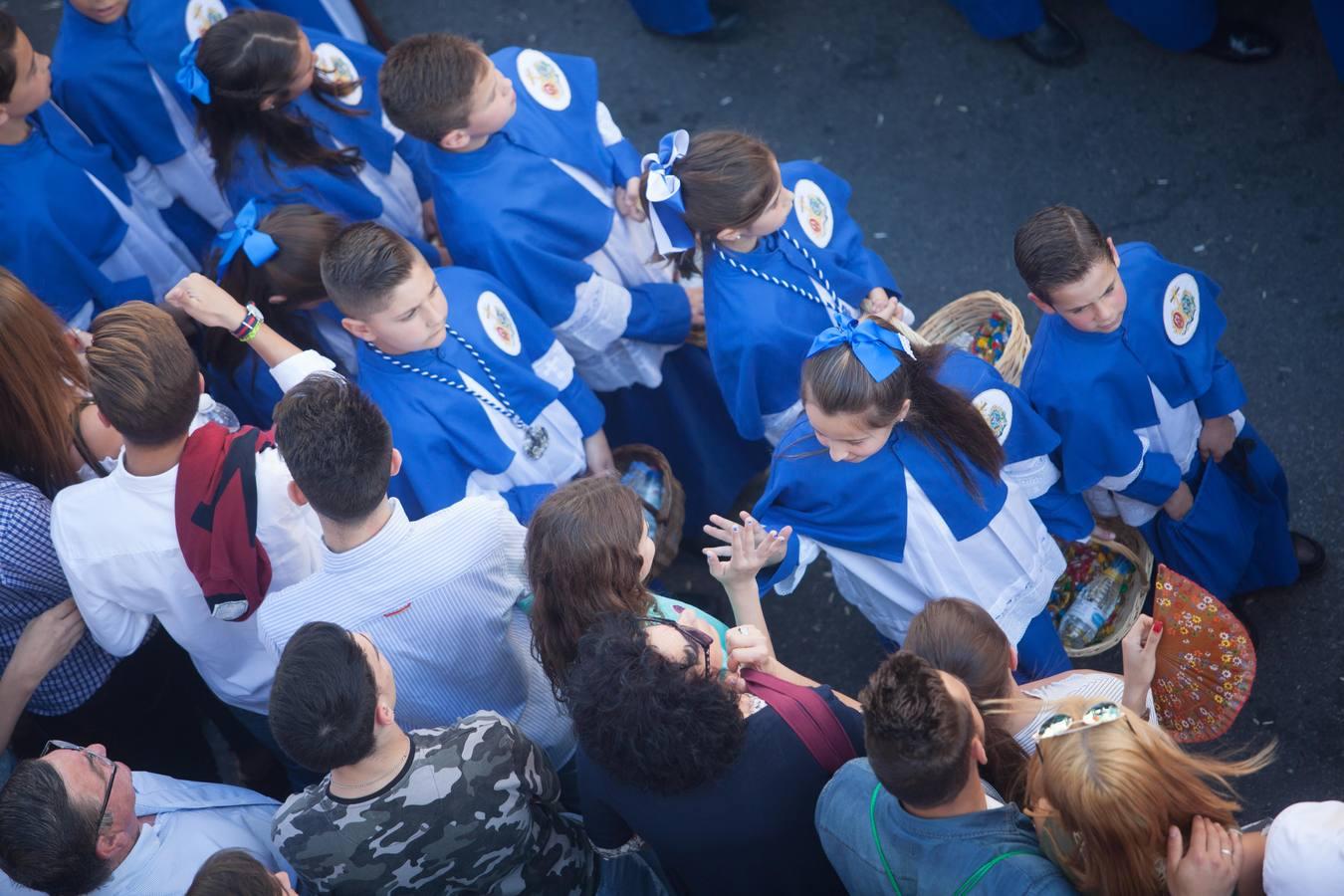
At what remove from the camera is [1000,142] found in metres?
4.39

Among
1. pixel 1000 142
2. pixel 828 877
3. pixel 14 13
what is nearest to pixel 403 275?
pixel 828 877

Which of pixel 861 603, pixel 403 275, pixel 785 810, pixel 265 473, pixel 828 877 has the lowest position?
pixel 861 603

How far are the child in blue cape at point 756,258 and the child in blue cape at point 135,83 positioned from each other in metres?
1.56

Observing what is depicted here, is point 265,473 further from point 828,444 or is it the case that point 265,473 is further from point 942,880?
point 942,880

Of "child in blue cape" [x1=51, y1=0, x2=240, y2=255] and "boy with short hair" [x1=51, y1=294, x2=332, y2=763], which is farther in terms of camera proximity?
"child in blue cape" [x1=51, y1=0, x2=240, y2=255]

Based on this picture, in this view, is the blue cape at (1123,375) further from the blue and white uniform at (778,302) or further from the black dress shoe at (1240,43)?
the black dress shoe at (1240,43)

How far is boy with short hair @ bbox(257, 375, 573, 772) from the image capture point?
225cm

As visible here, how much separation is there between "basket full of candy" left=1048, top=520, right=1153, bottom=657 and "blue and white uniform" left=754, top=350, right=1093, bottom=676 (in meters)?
0.24

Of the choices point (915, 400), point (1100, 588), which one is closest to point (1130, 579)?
point (1100, 588)

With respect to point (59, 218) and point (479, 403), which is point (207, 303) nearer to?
point (479, 403)

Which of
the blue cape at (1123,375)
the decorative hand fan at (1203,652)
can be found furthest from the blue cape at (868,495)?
the decorative hand fan at (1203,652)

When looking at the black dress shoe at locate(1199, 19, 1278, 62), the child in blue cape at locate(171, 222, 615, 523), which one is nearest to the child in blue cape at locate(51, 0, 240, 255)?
the child in blue cape at locate(171, 222, 615, 523)

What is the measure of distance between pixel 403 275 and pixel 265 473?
58cm

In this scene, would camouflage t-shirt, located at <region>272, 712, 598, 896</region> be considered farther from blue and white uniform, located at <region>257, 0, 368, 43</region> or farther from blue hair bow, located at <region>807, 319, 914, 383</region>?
blue and white uniform, located at <region>257, 0, 368, 43</region>
